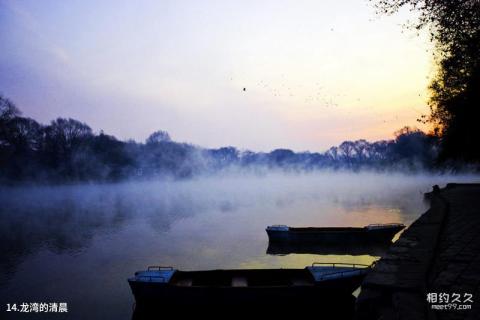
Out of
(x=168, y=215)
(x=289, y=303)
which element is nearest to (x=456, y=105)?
(x=289, y=303)

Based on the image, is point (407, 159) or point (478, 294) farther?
point (407, 159)

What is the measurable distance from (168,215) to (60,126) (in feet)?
197

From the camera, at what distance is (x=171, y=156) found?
15862cm

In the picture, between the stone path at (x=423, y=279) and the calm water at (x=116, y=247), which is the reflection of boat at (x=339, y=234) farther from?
the stone path at (x=423, y=279)

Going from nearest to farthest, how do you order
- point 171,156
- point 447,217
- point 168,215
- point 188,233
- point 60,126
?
1. point 447,217
2. point 188,233
3. point 168,215
4. point 60,126
5. point 171,156

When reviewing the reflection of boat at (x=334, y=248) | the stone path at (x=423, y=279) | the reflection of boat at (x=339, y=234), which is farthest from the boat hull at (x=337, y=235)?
the stone path at (x=423, y=279)

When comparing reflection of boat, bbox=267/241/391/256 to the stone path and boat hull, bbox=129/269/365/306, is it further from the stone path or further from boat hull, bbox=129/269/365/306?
the stone path

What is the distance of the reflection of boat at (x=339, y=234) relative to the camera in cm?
2678

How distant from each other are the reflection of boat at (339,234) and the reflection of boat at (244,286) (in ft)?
41.4

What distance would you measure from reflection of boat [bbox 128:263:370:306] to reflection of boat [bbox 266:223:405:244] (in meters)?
12.6

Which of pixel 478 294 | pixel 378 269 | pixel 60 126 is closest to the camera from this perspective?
pixel 478 294

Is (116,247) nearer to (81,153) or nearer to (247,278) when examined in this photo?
(247,278)

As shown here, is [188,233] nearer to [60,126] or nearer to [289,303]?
[289,303]

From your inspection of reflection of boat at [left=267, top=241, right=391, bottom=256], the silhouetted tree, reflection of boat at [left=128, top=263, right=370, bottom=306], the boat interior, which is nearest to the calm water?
reflection of boat at [left=267, top=241, right=391, bottom=256]
